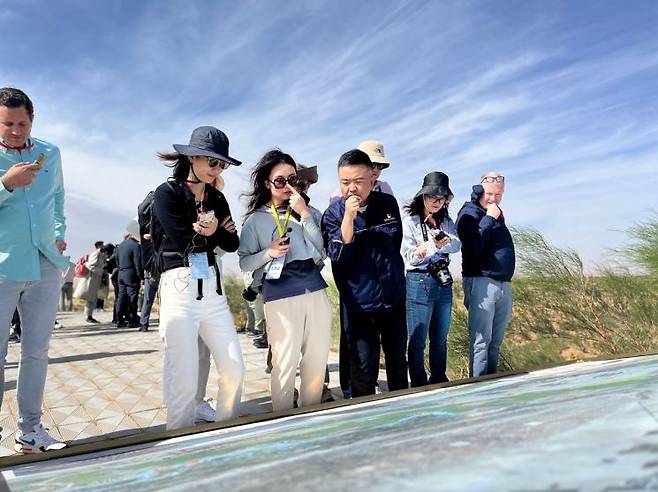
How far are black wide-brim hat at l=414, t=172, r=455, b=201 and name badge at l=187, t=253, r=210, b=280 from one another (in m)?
1.82

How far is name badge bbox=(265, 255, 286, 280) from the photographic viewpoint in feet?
9.59

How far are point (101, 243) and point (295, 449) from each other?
38.2 feet

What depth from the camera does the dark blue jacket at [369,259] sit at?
297cm

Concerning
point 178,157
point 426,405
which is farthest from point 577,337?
point 178,157

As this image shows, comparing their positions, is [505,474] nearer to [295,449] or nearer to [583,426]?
[583,426]

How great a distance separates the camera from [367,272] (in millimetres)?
3004

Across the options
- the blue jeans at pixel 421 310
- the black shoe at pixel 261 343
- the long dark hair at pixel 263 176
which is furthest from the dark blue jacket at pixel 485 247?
the black shoe at pixel 261 343

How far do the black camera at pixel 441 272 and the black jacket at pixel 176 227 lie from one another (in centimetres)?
171

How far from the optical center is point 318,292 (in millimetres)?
3039

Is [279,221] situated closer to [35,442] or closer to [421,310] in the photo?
[421,310]

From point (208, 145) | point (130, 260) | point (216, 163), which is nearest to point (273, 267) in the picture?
point (216, 163)

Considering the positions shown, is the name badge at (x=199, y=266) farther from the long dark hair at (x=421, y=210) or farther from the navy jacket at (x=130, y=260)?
the navy jacket at (x=130, y=260)

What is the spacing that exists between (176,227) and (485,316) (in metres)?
2.43

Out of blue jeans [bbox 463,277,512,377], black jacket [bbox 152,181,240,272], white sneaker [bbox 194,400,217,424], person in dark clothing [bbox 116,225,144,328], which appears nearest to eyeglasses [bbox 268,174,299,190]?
black jacket [bbox 152,181,240,272]
